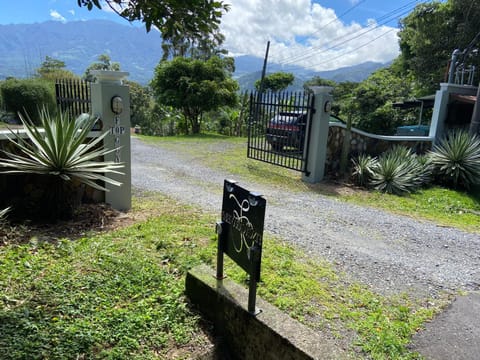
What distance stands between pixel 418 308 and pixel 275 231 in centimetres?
212

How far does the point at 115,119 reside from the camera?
16.8ft

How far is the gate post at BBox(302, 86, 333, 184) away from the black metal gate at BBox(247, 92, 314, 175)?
0.11 metres

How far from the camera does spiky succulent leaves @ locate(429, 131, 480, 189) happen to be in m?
8.52

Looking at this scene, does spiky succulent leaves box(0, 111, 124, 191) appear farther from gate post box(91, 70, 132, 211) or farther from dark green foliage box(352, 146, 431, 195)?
dark green foliage box(352, 146, 431, 195)

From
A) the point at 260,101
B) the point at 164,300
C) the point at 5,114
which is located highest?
the point at 260,101

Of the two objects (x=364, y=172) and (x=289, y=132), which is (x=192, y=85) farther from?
(x=364, y=172)

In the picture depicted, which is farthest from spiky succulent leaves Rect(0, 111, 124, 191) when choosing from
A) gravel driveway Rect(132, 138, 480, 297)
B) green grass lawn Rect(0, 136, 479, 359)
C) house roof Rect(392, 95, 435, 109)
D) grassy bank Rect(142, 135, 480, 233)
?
house roof Rect(392, 95, 435, 109)

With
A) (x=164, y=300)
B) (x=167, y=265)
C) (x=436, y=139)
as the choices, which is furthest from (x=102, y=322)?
(x=436, y=139)

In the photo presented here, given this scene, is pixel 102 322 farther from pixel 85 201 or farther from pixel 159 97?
pixel 159 97

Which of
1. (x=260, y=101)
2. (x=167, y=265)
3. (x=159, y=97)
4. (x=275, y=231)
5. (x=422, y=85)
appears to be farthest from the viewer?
(x=422, y=85)

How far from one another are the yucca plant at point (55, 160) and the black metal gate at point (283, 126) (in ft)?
17.6

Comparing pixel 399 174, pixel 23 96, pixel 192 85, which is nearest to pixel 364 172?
pixel 399 174

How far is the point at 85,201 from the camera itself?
5.11m

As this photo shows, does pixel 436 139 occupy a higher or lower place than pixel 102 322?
higher
